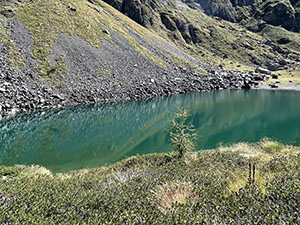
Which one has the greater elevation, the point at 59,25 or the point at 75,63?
the point at 59,25

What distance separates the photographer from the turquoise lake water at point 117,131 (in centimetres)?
3080

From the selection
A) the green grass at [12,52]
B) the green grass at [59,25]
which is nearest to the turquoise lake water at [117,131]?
the green grass at [12,52]

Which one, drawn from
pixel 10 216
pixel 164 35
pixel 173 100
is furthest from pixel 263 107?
pixel 164 35

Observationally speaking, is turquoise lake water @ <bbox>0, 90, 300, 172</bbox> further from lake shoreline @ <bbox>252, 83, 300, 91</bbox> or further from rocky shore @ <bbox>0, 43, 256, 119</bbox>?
lake shoreline @ <bbox>252, 83, 300, 91</bbox>

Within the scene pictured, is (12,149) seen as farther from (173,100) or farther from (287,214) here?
(173,100)

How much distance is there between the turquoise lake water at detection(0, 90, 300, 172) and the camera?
30797 mm

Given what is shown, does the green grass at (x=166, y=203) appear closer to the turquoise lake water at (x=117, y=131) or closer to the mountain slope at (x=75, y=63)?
the turquoise lake water at (x=117, y=131)

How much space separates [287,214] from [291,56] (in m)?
226

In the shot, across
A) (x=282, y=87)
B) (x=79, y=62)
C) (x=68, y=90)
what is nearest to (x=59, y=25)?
(x=79, y=62)

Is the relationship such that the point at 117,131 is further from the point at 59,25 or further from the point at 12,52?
the point at 59,25

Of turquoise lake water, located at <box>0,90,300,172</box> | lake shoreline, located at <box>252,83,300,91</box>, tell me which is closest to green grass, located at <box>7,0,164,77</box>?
turquoise lake water, located at <box>0,90,300,172</box>

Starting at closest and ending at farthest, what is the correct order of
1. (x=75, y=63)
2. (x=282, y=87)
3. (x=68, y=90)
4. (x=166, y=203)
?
(x=166, y=203) → (x=68, y=90) → (x=75, y=63) → (x=282, y=87)

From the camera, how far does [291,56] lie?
197625 mm

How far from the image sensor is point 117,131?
42406 millimetres
